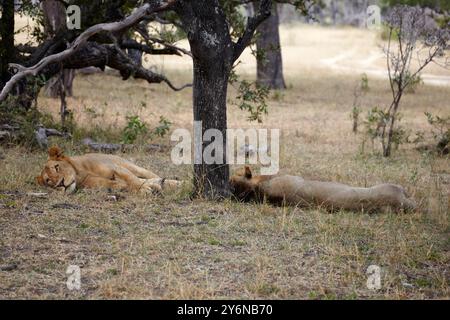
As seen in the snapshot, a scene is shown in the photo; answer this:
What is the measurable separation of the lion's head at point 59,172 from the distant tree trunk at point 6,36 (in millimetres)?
3536

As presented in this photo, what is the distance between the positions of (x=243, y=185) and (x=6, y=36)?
4.65 meters

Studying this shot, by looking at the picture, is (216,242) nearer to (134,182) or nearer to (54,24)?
(134,182)

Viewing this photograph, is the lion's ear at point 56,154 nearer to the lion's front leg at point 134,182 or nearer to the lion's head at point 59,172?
the lion's head at point 59,172

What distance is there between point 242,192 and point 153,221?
1267 millimetres

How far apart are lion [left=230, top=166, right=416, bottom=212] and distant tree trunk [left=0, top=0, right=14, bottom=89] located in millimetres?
4415

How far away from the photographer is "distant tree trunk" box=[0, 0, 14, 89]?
36.5ft

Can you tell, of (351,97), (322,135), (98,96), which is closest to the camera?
(322,135)

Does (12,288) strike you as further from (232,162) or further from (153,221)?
(232,162)

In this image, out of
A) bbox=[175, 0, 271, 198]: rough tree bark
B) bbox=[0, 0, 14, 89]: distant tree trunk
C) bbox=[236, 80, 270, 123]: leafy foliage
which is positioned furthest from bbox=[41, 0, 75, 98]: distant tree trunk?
bbox=[175, 0, 271, 198]: rough tree bark
